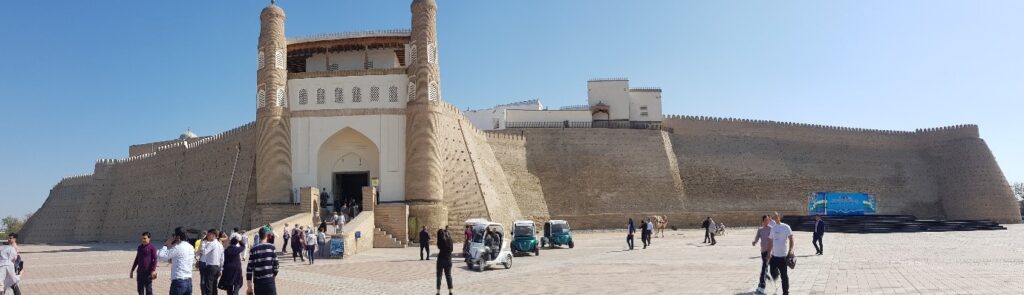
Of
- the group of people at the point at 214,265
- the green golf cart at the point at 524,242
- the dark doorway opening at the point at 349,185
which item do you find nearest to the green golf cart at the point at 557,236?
the green golf cart at the point at 524,242

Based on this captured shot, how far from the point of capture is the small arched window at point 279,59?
85.0ft

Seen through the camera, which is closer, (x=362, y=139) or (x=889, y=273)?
(x=889, y=273)

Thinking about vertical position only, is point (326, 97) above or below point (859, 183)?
above

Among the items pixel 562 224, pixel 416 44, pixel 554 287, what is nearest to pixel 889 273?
pixel 554 287

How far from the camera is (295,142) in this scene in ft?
86.2

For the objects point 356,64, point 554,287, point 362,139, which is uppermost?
point 356,64

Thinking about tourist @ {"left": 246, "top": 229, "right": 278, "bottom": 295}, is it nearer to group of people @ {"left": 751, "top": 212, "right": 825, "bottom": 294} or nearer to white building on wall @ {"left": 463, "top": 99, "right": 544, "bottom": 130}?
group of people @ {"left": 751, "top": 212, "right": 825, "bottom": 294}

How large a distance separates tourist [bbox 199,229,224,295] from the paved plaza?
Answer: 2.70 meters

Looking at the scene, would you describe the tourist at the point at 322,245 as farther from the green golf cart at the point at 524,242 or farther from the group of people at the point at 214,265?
the group of people at the point at 214,265

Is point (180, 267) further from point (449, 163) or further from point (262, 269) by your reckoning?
point (449, 163)

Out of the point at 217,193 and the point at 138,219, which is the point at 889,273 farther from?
the point at 138,219

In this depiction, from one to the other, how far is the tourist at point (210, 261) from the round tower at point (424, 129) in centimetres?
1630

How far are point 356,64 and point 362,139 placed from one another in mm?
3467

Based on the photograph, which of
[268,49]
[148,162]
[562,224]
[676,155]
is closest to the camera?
[562,224]
